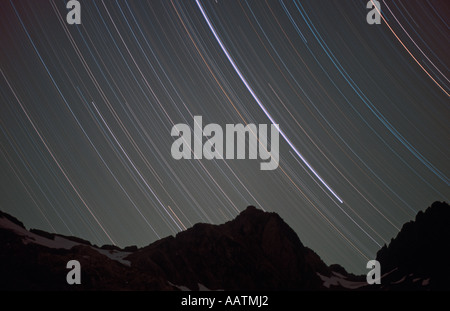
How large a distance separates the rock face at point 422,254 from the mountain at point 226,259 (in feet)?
0.70

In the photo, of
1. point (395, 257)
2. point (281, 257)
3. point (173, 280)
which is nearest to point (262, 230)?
point (281, 257)

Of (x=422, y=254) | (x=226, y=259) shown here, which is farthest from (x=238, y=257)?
(x=422, y=254)

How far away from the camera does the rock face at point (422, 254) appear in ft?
304

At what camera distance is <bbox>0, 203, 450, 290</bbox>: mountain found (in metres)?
73.9

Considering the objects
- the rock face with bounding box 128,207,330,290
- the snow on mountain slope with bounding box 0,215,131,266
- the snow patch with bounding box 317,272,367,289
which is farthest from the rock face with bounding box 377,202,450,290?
the snow on mountain slope with bounding box 0,215,131,266

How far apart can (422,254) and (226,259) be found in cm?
4651

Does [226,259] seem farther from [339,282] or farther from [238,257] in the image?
[339,282]

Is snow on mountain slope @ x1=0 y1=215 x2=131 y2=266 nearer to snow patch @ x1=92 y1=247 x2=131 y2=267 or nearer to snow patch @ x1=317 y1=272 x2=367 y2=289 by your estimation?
snow patch @ x1=92 y1=247 x2=131 y2=267

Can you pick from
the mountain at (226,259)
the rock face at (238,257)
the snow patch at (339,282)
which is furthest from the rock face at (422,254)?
the rock face at (238,257)

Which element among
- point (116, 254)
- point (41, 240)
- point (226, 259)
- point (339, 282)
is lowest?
point (339, 282)

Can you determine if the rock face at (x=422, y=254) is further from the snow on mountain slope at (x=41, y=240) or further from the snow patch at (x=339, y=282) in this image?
the snow on mountain slope at (x=41, y=240)

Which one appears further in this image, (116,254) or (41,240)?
(116,254)

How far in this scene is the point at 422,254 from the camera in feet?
325

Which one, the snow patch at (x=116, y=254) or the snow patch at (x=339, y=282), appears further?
the snow patch at (x=339, y=282)
